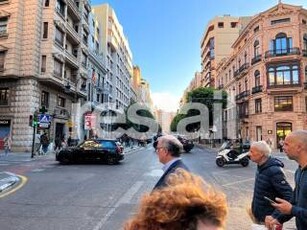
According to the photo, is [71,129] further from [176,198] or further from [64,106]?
[176,198]

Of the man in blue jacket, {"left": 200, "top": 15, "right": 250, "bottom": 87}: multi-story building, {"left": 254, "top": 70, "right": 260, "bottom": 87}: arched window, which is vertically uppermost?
{"left": 200, "top": 15, "right": 250, "bottom": 87}: multi-story building

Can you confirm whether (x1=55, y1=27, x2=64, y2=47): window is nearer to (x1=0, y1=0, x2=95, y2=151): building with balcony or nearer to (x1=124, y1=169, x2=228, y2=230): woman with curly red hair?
(x1=0, y1=0, x2=95, y2=151): building with balcony

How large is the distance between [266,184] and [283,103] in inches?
1723

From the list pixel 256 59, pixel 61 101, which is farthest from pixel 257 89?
pixel 61 101

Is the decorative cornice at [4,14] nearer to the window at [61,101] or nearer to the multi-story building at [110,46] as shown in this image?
the window at [61,101]

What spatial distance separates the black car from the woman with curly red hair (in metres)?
19.3

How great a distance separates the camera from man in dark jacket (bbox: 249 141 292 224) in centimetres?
409

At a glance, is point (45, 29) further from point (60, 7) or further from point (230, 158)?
point (230, 158)

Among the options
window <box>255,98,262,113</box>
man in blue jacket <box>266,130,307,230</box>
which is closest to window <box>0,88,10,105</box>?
man in blue jacket <box>266,130,307,230</box>

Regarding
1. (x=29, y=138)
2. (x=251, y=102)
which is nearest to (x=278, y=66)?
(x=251, y=102)

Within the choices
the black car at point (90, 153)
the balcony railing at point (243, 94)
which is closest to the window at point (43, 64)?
the black car at point (90, 153)

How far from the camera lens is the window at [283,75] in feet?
147

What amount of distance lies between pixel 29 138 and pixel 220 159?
1714cm

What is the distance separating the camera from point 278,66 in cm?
4544
